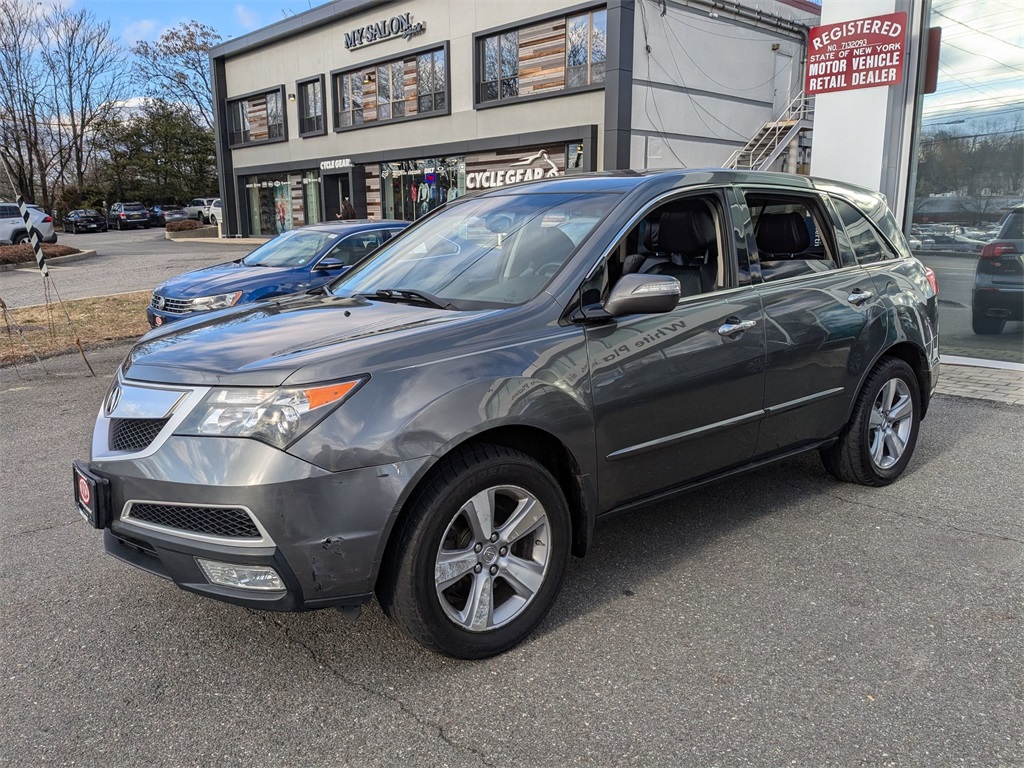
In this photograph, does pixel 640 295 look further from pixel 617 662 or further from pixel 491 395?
pixel 617 662

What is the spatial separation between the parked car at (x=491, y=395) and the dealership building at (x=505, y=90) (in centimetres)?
1678

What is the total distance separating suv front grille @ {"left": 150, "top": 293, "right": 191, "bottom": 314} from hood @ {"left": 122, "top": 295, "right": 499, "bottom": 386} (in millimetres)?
5040

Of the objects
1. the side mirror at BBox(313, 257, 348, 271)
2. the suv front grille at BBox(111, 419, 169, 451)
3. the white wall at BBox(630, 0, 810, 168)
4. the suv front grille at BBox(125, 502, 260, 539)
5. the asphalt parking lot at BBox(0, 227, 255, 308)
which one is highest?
the white wall at BBox(630, 0, 810, 168)

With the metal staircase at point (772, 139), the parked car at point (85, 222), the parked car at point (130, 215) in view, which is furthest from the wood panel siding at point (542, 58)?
the parked car at point (85, 222)

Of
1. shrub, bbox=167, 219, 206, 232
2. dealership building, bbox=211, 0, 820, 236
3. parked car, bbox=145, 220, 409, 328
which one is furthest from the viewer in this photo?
shrub, bbox=167, 219, 206, 232

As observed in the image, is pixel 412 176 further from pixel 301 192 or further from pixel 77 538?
pixel 77 538

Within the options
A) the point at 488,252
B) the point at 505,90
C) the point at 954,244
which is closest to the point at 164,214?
the point at 505,90

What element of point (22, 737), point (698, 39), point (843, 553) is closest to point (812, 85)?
point (843, 553)

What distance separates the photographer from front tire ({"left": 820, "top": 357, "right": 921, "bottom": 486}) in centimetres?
468

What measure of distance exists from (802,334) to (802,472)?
4.72ft

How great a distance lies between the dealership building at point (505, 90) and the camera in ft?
67.5

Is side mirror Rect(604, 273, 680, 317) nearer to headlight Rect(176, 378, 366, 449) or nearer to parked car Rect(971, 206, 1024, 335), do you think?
headlight Rect(176, 378, 366, 449)

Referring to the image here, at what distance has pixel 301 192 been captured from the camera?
32.9 metres

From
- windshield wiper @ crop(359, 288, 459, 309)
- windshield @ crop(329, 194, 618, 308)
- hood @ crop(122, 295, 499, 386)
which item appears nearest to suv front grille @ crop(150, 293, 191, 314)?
windshield @ crop(329, 194, 618, 308)
